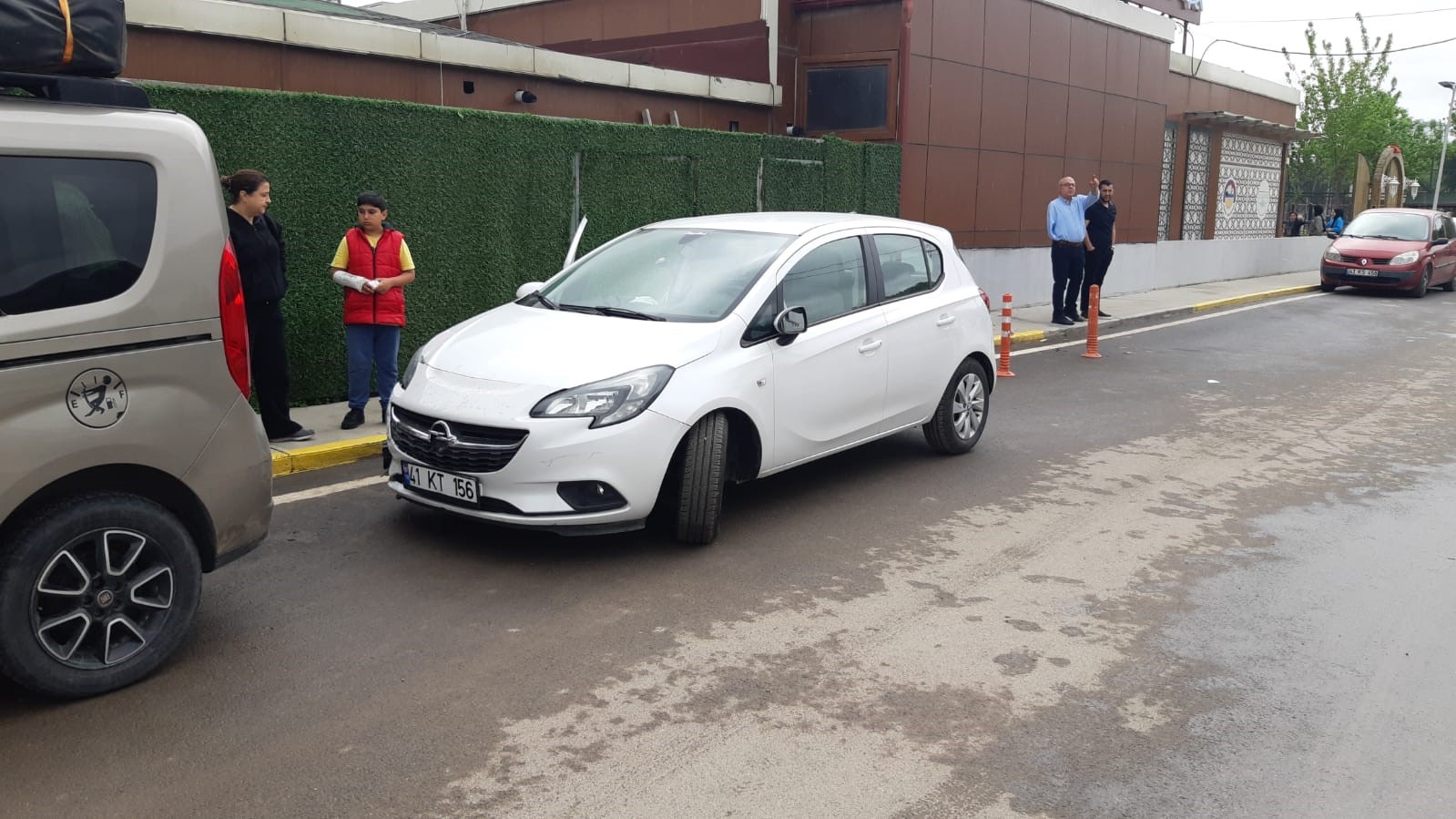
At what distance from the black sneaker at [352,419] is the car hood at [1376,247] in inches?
836

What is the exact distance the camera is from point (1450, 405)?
36.0 feet

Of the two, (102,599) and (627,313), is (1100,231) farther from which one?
(102,599)

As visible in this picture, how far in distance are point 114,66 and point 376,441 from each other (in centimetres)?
397

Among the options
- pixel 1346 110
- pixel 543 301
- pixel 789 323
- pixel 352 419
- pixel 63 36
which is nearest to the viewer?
pixel 63 36

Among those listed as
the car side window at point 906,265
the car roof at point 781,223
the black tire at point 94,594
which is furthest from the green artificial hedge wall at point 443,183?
the black tire at point 94,594

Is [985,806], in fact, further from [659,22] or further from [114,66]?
[659,22]

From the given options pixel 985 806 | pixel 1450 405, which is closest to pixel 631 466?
pixel 985 806

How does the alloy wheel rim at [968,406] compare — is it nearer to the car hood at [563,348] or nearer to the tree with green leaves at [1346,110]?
the car hood at [563,348]

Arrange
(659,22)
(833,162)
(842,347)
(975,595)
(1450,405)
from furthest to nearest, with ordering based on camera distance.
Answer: (659,22)
(833,162)
(1450,405)
(842,347)
(975,595)

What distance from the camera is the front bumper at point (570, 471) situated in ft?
17.6

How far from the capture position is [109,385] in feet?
13.2

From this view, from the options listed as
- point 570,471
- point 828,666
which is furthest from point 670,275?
point 828,666

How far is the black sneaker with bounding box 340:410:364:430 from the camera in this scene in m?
8.27

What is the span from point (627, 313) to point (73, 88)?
2.94m
